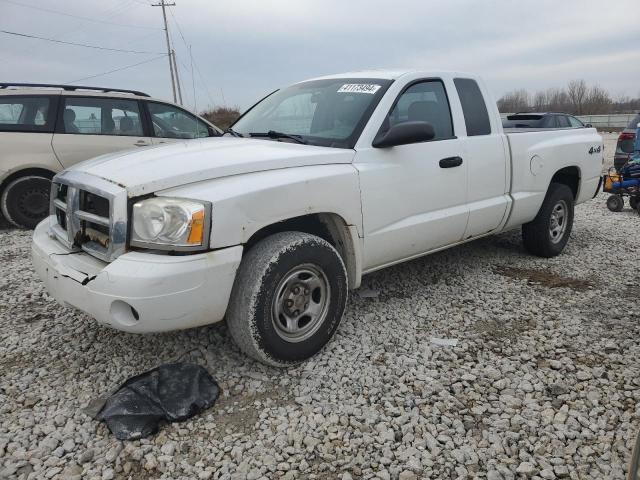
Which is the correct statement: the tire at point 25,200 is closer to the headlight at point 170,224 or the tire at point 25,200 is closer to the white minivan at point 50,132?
the white minivan at point 50,132

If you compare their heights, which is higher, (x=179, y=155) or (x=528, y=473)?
(x=179, y=155)

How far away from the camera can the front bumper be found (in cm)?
232

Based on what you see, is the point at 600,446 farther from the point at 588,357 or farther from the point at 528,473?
the point at 588,357

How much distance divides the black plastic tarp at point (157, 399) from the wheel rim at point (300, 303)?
53 centimetres

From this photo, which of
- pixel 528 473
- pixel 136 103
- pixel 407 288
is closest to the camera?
pixel 528 473

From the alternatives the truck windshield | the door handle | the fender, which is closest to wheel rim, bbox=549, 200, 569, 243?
the door handle

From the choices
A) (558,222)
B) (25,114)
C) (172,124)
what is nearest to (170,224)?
(558,222)

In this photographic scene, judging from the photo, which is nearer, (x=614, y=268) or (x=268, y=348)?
(x=268, y=348)

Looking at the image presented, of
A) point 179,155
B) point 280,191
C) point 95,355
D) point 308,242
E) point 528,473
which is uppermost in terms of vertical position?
point 179,155

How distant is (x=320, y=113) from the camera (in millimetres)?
3564

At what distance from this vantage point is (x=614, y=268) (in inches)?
187

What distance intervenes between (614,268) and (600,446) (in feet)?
9.86

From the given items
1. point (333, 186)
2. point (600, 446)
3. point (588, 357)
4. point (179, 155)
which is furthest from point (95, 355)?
point (588, 357)

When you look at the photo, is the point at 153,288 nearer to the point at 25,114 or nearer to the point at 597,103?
the point at 25,114
